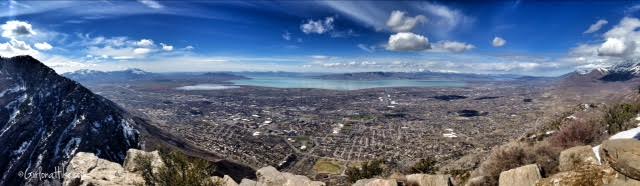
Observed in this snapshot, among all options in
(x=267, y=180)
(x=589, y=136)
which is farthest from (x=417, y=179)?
(x=589, y=136)

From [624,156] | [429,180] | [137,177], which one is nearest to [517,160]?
[429,180]

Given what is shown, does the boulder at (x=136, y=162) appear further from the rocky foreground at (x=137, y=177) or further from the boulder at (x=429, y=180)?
the boulder at (x=429, y=180)

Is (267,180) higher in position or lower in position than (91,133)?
higher

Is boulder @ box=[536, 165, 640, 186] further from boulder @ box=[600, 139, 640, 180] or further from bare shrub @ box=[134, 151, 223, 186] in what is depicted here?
bare shrub @ box=[134, 151, 223, 186]

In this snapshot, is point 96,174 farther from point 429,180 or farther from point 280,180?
point 429,180

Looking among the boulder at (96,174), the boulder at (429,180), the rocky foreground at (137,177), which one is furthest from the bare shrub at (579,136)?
the boulder at (96,174)

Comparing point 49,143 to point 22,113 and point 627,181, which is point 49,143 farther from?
point 627,181
